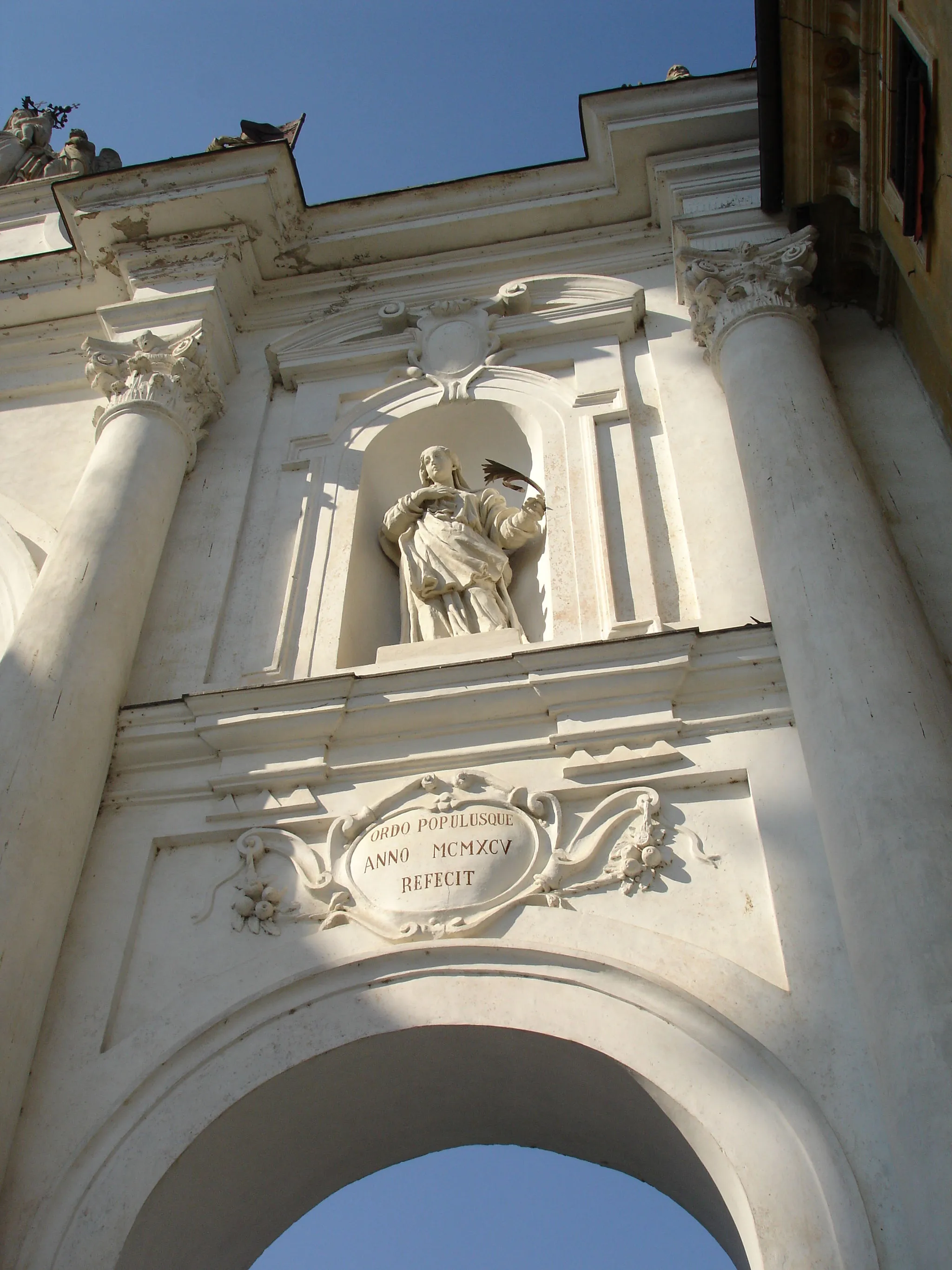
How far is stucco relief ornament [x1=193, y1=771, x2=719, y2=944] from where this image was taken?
17.3 feet

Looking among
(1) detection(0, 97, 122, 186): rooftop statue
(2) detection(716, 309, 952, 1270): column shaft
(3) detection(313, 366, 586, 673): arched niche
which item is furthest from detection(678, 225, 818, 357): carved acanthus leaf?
(1) detection(0, 97, 122, 186): rooftop statue

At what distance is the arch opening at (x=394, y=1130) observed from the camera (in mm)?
4781

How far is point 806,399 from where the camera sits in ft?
22.7

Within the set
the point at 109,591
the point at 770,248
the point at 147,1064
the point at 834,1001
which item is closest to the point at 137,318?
the point at 109,591

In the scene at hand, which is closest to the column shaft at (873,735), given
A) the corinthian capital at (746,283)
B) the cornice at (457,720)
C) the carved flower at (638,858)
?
the cornice at (457,720)

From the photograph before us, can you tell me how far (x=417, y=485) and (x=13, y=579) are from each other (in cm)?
282

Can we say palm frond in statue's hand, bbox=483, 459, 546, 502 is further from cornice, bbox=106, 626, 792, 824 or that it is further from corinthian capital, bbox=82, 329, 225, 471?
cornice, bbox=106, 626, 792, 824

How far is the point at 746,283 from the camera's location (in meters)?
8.03

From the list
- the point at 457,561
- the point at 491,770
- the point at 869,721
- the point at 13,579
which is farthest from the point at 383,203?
the point at 869,721

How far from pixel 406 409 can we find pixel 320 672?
2796 mm

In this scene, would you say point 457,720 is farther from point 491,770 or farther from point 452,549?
point 452,549

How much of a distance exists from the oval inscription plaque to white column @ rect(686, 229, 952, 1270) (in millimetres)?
1292

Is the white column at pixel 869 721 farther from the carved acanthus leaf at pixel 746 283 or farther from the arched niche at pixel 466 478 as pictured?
the arched niche at pixel 466 478

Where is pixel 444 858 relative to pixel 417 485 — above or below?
below
